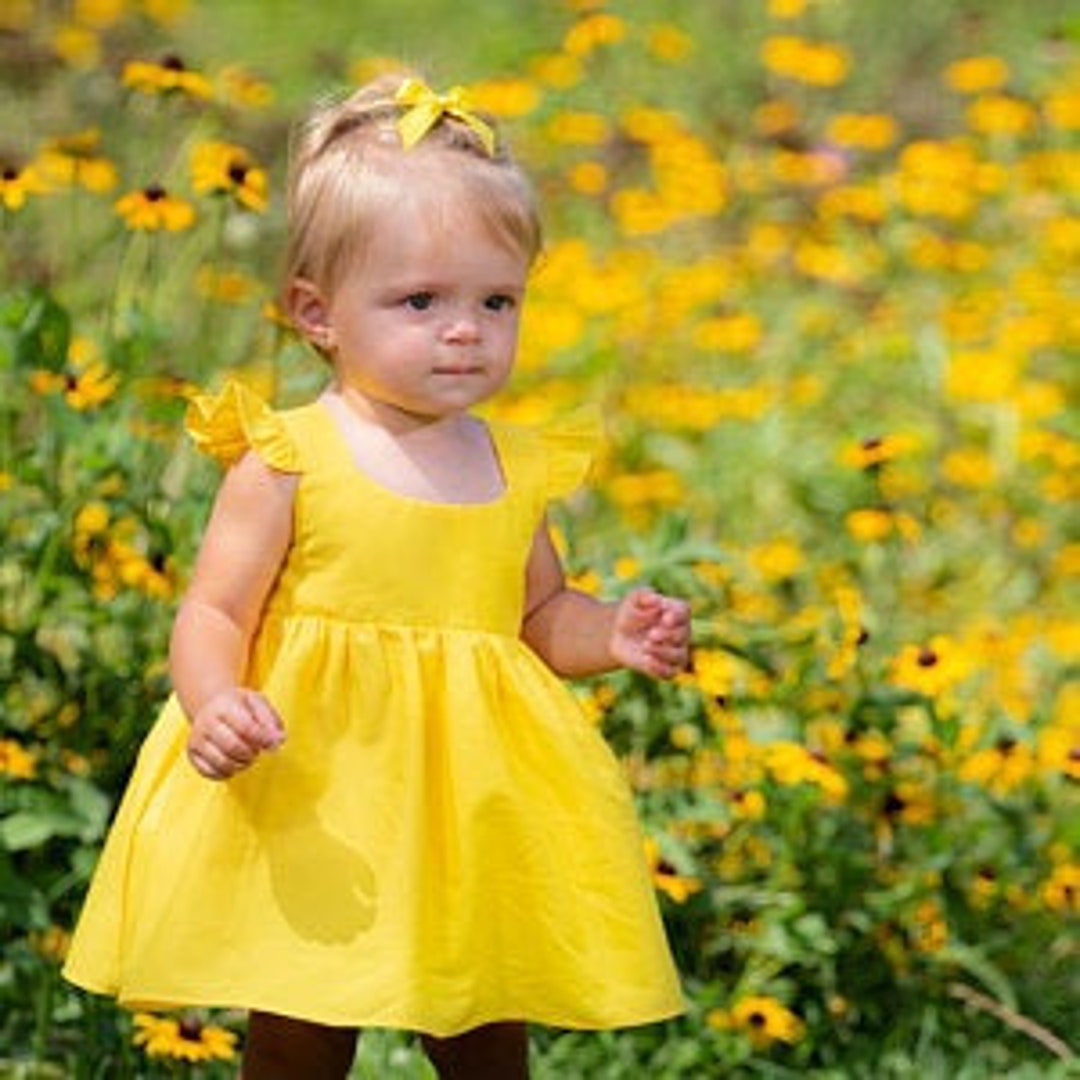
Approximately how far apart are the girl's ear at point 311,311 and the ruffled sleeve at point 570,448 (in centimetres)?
23

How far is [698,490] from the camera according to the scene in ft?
15.5

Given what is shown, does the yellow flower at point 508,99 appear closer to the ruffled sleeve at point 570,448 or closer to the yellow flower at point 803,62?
the yellow flower at point 803,62

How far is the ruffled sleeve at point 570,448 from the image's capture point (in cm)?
302

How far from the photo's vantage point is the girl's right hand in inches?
106

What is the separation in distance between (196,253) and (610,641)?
2.13 m

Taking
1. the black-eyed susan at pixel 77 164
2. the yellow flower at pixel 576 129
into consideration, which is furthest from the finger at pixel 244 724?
the yellow flower at pixel 576 129

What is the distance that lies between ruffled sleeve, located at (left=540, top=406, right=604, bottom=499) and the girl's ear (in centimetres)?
23

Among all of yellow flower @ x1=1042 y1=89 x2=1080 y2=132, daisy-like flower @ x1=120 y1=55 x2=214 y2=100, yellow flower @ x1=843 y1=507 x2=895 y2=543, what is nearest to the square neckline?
daisy-like flower @ x1=120 y1=55 x2=214 y2=100

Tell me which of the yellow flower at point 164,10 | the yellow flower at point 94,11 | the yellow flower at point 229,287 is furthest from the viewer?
the yellow flower at point 164,10

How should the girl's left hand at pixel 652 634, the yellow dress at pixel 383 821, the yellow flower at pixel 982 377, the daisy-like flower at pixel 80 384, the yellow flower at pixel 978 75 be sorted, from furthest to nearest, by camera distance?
the yellow flower at pixel 978 75
the yellow flower at pixel 982 377
the daisy-like flower at pixel 80 384
the girl's left hand at pixel 652 634
the yellow dress at pixel 383 821

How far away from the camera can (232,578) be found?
2.85 metres

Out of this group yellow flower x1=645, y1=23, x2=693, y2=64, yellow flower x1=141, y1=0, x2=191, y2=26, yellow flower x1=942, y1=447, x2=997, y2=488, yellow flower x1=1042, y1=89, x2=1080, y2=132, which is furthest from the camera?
yellow flower x1=141, y1=0, x2=191, y2=26

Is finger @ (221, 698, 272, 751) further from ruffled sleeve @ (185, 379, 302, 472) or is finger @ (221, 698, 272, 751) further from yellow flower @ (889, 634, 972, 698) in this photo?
yellow flower @ (889, 634, 972, 698)

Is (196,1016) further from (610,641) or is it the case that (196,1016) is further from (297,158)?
(297,158)
